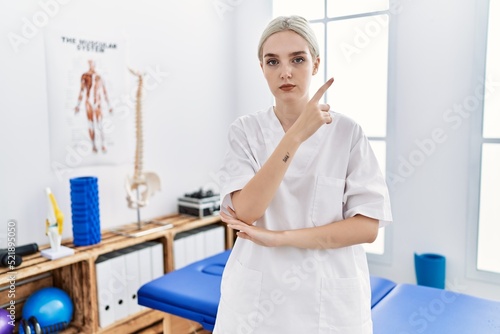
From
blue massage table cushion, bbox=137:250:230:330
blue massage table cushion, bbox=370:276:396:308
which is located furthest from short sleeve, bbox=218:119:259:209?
blue massage table cushion, bbox=370:276:396:308

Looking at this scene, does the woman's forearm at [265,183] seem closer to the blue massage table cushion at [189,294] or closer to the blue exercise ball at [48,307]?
the blue massage table cushion at [189,294]

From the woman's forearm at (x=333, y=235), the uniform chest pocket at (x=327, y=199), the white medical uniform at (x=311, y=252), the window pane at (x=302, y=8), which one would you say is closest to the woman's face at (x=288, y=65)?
the white medical uniform at (x=311, y=252)

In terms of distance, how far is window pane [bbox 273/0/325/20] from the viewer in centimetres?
324

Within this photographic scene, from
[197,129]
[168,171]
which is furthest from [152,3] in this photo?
[168,171]

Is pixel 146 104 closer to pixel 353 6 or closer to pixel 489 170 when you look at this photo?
pixel 353 6

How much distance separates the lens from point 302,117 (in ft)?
3.55

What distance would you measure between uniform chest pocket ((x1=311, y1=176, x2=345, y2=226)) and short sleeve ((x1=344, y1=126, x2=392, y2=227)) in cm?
2

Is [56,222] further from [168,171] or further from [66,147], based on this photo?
[168,171]

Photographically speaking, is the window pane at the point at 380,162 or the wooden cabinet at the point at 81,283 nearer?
the wooden cabinet at the point at 81,283

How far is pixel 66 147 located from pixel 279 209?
1.74 meters

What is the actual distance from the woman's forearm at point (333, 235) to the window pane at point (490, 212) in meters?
1.92

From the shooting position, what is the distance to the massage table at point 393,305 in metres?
1.74

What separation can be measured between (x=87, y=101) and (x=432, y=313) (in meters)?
2.15

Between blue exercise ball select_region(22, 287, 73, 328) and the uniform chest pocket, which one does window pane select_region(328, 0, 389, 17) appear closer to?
the uniform chest pocket
